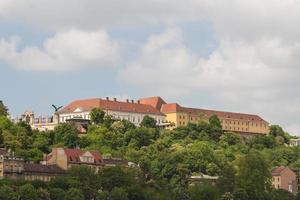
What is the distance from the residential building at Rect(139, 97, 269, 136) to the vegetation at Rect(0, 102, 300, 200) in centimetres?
1315

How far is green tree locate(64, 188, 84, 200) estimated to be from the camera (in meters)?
88.7

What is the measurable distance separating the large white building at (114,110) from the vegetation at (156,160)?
11.3 meters

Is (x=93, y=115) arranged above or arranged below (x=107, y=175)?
above

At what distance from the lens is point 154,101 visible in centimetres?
19512

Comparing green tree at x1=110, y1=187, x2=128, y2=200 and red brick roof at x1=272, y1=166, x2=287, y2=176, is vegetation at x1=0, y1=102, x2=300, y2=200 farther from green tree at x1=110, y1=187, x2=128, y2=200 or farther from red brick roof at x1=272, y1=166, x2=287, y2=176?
red brick roof at x1=272, y1=166, x2=287, y2=176

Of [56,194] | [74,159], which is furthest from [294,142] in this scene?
[56,194]

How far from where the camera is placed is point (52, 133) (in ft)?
465

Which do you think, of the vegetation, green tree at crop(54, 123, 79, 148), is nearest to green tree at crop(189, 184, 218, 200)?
the vegetation

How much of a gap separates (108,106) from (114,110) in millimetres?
1471

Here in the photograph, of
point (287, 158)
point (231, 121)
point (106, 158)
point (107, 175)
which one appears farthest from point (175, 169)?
point (231, 121)

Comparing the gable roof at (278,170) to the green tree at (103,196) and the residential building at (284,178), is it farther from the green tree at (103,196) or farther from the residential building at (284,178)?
the green tree at (103,196)

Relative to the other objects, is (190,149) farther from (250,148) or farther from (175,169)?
(250,148)

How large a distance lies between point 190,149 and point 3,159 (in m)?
36.3

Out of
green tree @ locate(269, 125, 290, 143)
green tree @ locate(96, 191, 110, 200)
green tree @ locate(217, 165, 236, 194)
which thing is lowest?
green tree @ locate(96, 191, 110, 200)
